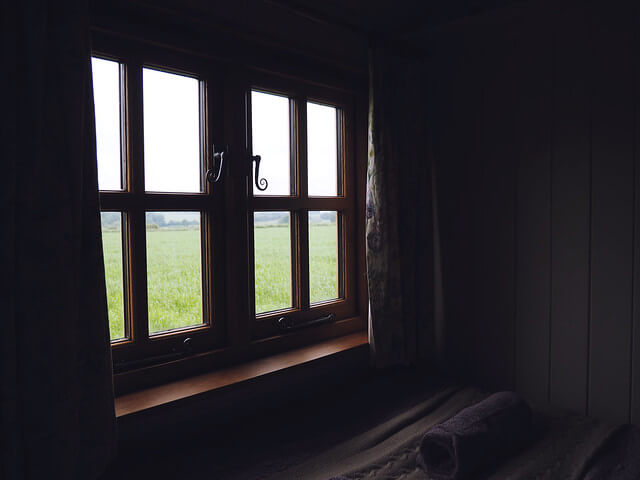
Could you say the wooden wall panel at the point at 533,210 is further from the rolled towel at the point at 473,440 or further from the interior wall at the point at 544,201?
the rolled towel at the point at 473,440

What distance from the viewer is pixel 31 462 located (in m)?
1.14

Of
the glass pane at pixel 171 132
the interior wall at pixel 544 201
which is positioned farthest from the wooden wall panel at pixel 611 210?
the glass pane at pixel 171 132

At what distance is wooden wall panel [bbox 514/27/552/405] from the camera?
6.72 feet

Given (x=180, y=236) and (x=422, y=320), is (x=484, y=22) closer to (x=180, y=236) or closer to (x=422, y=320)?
(x=422, y=320)

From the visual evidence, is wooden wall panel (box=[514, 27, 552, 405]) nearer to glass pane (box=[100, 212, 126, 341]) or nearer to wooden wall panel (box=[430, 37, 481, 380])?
wooden wall panel (box=[430, 37, 481, 380])

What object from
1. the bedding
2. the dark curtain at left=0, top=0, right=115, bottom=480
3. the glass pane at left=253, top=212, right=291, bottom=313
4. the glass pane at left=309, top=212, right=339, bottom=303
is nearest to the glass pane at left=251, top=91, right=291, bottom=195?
the glass pane at left=253, top=212, right=291, bottom=313

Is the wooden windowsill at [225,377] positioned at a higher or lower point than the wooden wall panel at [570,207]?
lower

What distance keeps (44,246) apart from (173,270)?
59cm

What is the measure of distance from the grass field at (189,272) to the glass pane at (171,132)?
0.17 meters

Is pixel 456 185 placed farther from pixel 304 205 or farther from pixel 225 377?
pixel 225 377

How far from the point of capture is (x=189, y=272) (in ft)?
5.82

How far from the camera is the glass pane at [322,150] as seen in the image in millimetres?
2158

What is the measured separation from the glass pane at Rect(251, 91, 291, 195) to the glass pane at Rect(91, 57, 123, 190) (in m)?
0.51

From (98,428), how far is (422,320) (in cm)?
144
